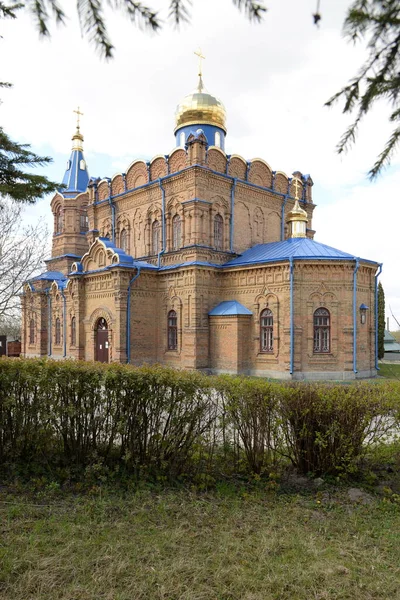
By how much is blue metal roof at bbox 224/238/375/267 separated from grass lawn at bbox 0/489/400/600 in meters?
11.9

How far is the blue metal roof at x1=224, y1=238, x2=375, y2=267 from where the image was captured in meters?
15.9

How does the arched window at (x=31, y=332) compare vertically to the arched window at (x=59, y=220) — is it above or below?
below

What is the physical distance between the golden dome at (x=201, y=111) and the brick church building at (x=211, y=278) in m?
0.05

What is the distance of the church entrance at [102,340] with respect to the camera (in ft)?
64.6

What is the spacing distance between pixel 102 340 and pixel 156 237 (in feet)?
18.0

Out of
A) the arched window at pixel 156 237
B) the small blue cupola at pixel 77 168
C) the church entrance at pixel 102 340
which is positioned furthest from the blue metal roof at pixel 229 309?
the small blue cupola at pixel 77 168

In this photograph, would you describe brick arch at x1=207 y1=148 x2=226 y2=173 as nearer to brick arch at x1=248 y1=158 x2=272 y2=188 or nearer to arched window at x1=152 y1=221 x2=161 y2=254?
brick arch at x1=248 y1=158 x2=272 y2=188

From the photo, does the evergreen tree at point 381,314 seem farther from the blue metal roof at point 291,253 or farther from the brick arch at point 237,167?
the brick arch at point 237,167

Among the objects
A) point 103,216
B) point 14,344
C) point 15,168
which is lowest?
point 14,344

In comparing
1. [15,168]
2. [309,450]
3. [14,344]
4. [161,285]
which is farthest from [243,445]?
[14,344]

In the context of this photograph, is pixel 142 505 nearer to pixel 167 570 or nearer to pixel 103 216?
pixel 167 570

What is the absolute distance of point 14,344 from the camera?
3216 centimetres

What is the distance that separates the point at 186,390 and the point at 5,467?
259 cm

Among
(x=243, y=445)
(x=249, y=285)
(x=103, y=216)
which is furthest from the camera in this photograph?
(x=103, y=216)
